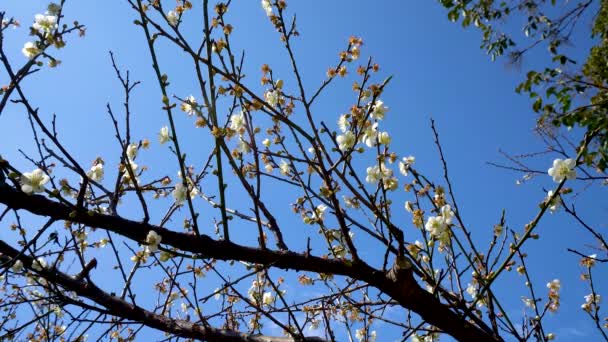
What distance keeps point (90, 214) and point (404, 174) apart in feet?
5.48

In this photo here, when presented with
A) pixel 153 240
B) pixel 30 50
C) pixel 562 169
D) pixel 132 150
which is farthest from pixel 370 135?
pixel 30 50

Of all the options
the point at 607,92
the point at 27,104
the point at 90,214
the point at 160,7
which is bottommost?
the point at 90,214

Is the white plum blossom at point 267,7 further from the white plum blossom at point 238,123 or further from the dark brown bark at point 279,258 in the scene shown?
the dark brown bark at point 279,258

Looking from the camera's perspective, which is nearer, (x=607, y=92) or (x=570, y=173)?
(x=570, y=173)

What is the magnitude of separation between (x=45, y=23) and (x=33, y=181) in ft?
3.93

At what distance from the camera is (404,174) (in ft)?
→ 8.63

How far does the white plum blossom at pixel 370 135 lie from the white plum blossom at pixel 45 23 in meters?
1.82

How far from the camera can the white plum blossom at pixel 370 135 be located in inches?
88.0

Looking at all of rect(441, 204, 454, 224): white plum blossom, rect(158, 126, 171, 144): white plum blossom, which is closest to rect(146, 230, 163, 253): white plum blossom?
rect(158, 126, 171, 144): white plum blossom

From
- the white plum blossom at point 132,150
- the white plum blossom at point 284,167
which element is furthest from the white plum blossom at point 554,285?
the white plum blossom at point 132,150

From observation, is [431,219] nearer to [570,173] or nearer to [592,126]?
[570,173]

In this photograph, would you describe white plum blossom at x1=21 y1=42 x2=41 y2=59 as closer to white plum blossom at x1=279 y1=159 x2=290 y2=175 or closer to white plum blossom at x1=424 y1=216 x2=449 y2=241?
white plum blossom at x1=279 y1=159 x2=290 y2=175

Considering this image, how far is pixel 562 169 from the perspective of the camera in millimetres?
2125


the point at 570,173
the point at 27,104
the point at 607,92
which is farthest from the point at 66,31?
the point at 607,92
